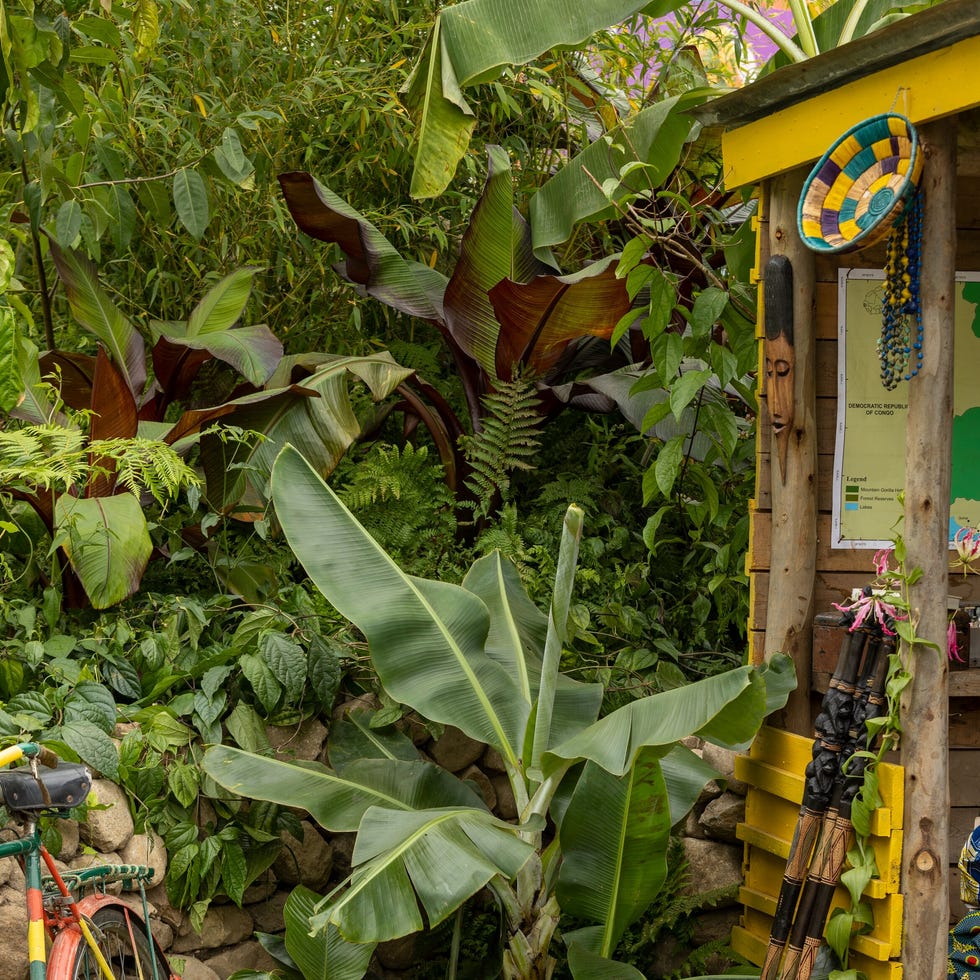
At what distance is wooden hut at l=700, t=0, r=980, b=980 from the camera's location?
329cm

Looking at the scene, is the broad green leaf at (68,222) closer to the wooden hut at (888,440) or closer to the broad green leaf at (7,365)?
the broad green leaf at (7,365)

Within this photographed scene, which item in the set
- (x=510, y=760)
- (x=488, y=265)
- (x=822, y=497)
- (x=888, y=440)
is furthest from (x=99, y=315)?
(x=888, y=440)

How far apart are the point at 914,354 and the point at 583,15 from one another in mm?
1689

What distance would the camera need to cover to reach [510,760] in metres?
3.65

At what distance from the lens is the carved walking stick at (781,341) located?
3.78 metres

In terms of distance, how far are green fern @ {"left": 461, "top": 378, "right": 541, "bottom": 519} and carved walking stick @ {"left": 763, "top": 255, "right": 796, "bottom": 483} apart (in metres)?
1.36

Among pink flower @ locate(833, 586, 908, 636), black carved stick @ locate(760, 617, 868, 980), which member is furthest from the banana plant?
Result: pink flower @ locate(833, 586, 908, 636)

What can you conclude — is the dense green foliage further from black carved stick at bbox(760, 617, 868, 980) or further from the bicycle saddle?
black carved stick at bbox(760, 617, 868, 980)

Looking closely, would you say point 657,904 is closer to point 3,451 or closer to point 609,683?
point 609,683

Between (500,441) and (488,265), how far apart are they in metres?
0.77

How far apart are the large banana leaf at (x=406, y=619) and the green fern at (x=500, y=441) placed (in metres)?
1.19

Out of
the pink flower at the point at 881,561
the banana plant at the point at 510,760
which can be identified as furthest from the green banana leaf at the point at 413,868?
the pink flower at the point at 881,561

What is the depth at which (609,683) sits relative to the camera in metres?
A: 4.45

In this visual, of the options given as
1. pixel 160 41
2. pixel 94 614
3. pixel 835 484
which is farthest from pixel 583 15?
pixel 94 614
